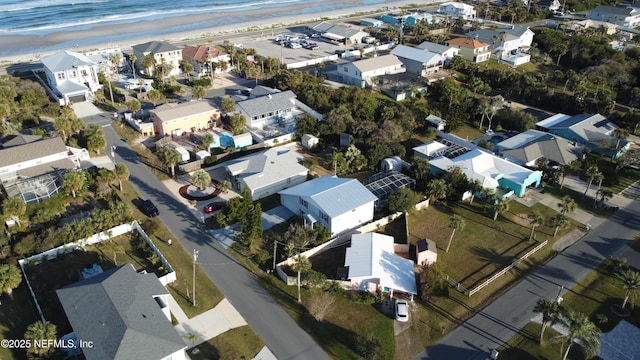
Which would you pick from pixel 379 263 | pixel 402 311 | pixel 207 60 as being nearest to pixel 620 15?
pixel 207 60

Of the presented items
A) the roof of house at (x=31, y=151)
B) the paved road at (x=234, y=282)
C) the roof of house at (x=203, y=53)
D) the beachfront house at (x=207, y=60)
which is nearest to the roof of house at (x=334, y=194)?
the paved road at (x=234, y=282)

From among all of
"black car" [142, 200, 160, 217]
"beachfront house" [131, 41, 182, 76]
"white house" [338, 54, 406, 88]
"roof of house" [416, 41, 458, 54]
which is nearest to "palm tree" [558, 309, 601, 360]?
"black car" [142, 200, 160, 217]

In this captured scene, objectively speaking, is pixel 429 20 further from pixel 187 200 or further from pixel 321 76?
pixel 187 200

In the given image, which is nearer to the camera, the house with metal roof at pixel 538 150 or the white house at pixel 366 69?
the house with metal roof at pixel 538 150

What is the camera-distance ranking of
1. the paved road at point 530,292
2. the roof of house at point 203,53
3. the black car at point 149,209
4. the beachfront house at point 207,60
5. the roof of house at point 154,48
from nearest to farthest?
the paved road at point 530,292
the black car at point 149,209
the roof of house at point 154,48
the beachfront house at point 207,60
the roof of house at point 203,53

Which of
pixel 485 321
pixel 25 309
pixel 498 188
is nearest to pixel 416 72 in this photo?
pixel 498 188

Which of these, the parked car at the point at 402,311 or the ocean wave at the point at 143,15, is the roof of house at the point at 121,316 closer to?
the parked car at the point at 402,311

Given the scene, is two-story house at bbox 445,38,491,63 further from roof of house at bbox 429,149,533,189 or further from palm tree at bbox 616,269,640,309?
palm tree at bbox 616,269,640,309

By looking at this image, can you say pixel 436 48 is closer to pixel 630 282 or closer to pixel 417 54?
pixel 417 54
